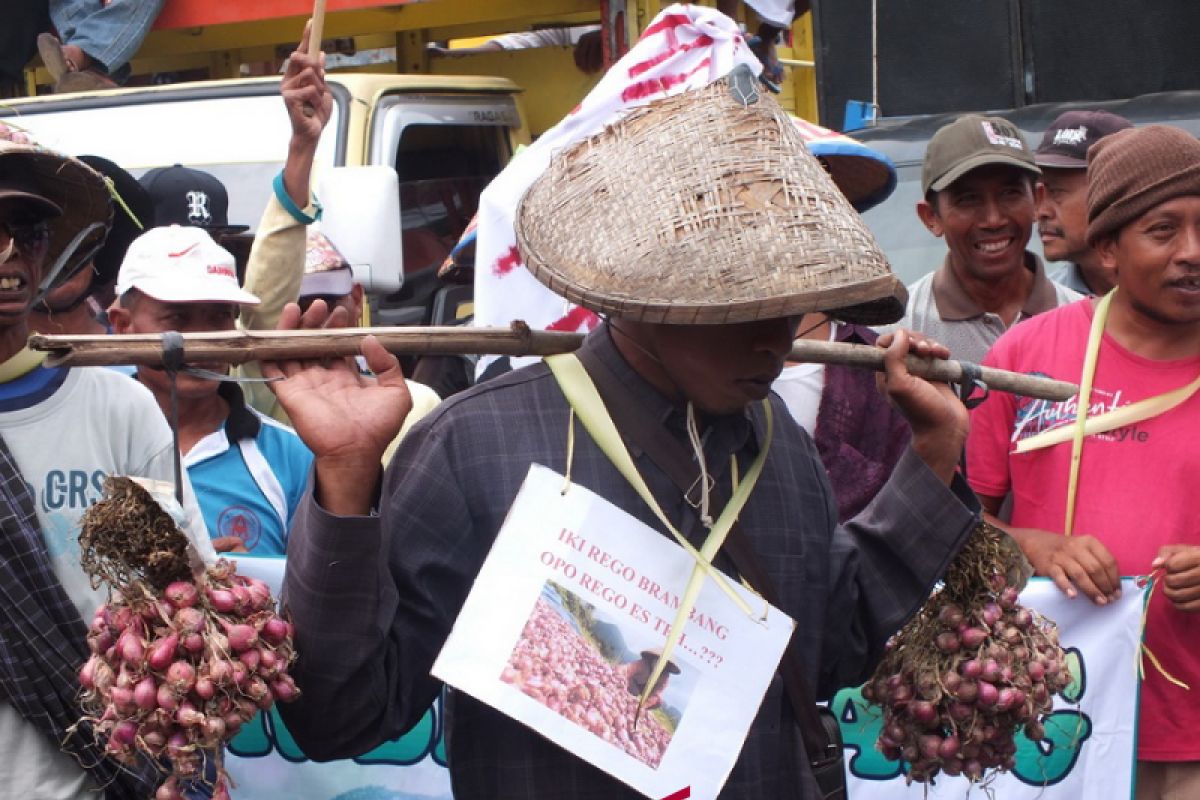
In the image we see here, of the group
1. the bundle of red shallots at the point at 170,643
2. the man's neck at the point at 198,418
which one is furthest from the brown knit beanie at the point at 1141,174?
the bundle of red shallots at the point at 170,643

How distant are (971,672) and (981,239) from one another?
2.31 meters

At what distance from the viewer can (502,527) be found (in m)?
2.52

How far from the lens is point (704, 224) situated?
7.92ft

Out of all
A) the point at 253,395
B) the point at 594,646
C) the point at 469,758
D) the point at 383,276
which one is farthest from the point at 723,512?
the point at 383,276

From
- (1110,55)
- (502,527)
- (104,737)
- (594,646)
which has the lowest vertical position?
(1110,55)

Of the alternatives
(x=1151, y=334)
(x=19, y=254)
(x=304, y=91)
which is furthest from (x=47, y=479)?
(x=1151, y=334)

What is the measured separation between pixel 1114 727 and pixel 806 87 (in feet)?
17.9

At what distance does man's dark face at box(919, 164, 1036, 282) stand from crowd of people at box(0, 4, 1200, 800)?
2.74ft

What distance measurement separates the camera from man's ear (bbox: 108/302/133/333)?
4316 millimetres

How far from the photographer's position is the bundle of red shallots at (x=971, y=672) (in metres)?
2.97

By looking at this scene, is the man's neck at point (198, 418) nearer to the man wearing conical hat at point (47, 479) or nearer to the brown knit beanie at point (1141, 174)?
the man wearing conical hat at point (47, 479)

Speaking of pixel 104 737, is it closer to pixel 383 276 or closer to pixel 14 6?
pixel 383 276

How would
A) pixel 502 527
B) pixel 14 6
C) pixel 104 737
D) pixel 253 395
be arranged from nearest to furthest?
1. pixel 502 527
2. pixel 104 737
3. pixel 253 395
4. pixel 14 6

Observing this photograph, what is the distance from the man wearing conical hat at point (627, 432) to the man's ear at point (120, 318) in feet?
6.28
